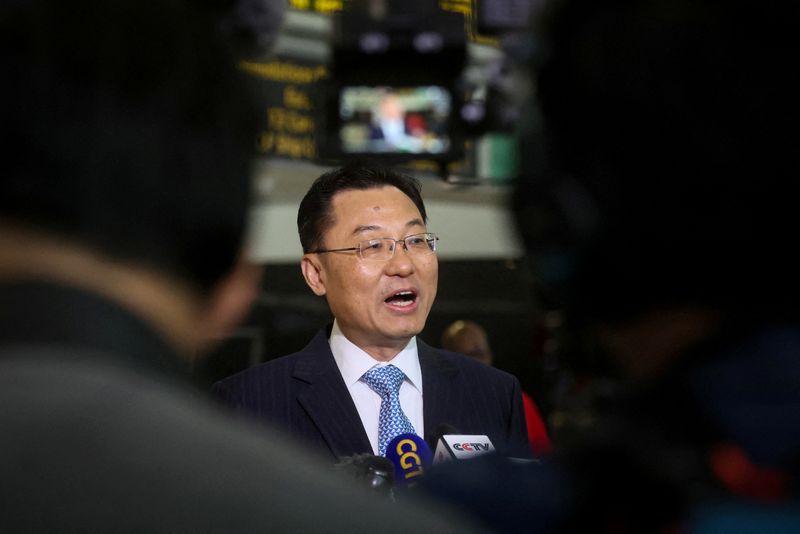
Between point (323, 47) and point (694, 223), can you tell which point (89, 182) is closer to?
point (694, 223)

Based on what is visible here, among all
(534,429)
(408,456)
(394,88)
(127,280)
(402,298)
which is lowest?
(534,429)

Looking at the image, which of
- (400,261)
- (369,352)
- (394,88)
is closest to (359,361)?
(369,352)

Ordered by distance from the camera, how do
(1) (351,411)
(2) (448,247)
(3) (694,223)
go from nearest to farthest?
(3) (694,223)
(1) (351,411)
(2) (448,247)

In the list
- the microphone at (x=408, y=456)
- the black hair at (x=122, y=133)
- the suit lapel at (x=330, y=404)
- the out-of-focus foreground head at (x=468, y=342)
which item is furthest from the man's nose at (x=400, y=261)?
the out-of-focus foreground head at (x=468, y=342)

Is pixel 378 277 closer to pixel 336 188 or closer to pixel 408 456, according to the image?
pixel 336 188

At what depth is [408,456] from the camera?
6.42ft

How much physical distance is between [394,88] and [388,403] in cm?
237

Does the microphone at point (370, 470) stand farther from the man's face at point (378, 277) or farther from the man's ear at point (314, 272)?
the man's ear at point (314, 272)

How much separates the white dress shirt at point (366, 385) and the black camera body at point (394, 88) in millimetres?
1999

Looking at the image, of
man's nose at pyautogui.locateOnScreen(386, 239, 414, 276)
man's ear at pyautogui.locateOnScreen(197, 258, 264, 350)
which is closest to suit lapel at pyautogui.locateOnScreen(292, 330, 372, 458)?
man's nose at pyautogui.locateOnScreen(386, 239, 414, 276)

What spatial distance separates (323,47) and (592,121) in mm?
5692

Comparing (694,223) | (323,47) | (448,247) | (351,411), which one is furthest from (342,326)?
(323,47)

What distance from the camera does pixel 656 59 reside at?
838 millimetres

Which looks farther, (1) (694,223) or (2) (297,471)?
(1) (694,223)
